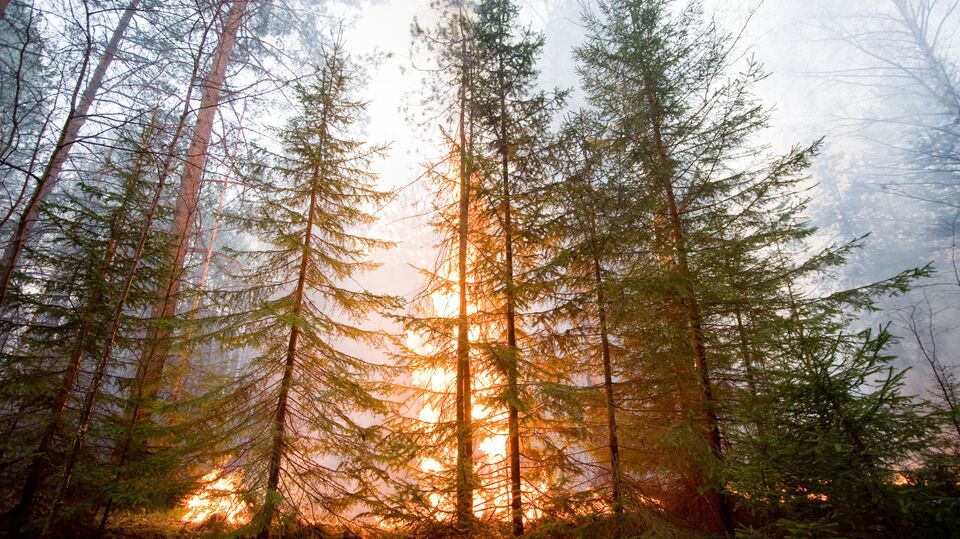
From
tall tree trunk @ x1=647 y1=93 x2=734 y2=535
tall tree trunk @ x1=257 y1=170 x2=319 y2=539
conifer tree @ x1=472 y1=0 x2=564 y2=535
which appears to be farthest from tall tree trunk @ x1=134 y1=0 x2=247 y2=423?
tall tree trunk @ x1=647 y1=93 x2=734 y2=535

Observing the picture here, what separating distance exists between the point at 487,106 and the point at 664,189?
13.2ft

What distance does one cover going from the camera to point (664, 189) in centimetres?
745

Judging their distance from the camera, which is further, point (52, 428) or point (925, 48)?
point (925, 48)

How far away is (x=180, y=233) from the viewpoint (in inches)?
311

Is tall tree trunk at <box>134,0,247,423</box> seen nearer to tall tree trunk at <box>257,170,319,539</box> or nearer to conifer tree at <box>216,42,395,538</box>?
conifer tree at <box>216,42,395,538</box>

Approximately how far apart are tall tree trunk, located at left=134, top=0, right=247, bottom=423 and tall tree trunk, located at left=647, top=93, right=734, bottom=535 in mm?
6895

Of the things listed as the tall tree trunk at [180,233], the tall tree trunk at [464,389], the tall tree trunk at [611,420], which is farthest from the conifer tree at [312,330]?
the tall tree trunk at [611,420]

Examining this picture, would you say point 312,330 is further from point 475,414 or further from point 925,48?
point 925,48

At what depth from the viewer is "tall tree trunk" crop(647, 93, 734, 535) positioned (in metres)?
5.75

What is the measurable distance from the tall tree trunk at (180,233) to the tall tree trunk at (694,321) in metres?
6.90

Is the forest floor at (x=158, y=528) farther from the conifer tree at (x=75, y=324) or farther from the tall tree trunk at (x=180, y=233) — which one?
the tall tree trunk at (x=180, y=233)

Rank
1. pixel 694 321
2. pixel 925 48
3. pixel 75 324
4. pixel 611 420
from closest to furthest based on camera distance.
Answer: pixel 611 420 → pixel 75 324 → pixel 694 321 → pixel 925 48

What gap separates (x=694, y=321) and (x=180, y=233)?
10.4 m

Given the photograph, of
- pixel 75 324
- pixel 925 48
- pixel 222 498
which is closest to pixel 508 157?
pixel 222 498
